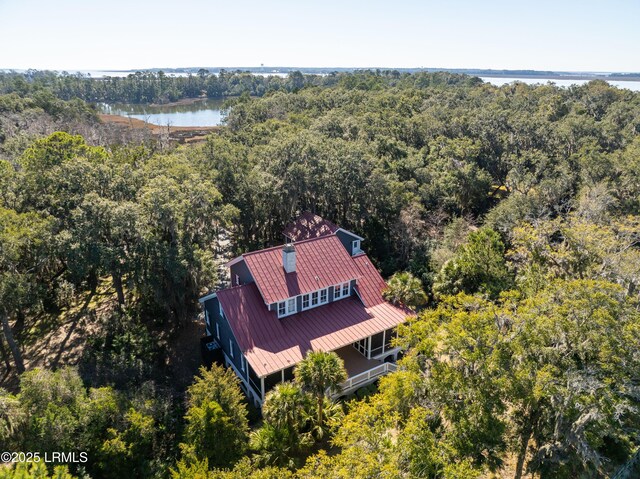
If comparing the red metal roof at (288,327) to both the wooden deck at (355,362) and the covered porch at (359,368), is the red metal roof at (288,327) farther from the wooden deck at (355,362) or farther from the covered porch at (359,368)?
the wooden deck at (355,362)

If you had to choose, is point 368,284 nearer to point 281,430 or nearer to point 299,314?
point 299,314

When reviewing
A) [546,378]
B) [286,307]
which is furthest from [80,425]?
[546,378]

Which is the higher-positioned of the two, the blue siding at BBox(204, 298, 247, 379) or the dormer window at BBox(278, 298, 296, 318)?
the dormer window at BBox(278, 298, 296, 318)

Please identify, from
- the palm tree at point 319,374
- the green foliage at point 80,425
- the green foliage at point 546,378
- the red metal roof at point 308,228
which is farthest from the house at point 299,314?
the green foliage at point 546,378

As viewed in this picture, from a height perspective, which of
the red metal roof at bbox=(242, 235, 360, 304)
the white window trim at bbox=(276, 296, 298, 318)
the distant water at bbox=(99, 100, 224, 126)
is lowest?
the white window trim at bbox=(276, 296, 298, 318)

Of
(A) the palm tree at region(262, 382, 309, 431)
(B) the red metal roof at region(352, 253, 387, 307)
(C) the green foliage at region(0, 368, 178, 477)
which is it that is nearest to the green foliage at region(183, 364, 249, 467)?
(A) the palm tree at region(262, 382, 309, 431)

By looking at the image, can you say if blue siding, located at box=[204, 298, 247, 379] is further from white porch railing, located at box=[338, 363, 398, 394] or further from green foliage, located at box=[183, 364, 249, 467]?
white porch railing, located at box=[338, 363, 398, 394]
